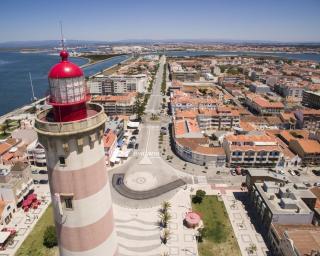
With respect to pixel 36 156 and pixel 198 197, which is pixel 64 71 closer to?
pixel 198 197

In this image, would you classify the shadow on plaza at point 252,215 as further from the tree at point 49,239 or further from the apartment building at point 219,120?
the apartment building at point 219,120

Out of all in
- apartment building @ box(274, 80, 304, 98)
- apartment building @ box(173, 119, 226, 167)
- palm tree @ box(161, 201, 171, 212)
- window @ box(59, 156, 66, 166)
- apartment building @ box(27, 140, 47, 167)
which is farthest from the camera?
apartment building @ box(274, 80, 304, 98)

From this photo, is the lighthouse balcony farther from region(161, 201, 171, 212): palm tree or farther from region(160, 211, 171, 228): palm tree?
region(161, 201, 171, 212): palm tree

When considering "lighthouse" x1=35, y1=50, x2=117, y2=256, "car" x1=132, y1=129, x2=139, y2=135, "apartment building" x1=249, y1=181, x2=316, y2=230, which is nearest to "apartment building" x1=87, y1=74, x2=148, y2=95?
"car" x1=132, y1=129, x2=139, y2=135

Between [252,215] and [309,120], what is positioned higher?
[309,120]

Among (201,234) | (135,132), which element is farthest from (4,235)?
(135,132)

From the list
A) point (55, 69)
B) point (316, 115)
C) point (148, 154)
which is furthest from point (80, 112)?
point (316, 115)
